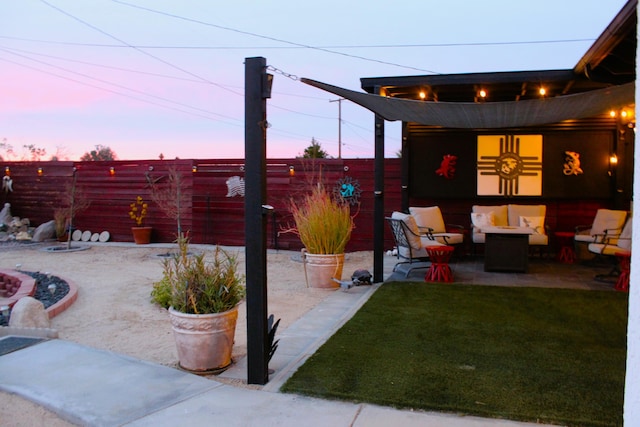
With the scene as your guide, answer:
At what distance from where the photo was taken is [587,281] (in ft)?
20.0

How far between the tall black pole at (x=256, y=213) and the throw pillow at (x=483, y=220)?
18.9 ft

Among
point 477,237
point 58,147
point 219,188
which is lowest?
point 477,237

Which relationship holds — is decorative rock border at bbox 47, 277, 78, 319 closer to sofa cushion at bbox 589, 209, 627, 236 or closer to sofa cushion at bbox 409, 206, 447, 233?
sofa cushion at bbox 409, 206, 447, 233

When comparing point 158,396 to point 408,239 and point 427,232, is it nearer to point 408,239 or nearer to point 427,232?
point 408,239

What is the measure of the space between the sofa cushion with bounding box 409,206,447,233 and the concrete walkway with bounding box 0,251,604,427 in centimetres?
475

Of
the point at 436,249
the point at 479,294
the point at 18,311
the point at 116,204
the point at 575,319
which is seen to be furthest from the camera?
the point at 116,204

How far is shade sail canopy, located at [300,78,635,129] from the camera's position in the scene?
15.1 ft

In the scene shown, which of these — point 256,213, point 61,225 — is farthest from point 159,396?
point 61,225

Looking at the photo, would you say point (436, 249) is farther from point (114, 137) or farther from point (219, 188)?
point (114, 137)

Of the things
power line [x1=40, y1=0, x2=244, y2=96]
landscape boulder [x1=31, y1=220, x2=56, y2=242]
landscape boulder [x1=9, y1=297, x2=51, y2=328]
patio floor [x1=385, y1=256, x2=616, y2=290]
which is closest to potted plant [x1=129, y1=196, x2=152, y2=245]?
landscape boulder [x1=31, y1=220, x2=56, y2=242]

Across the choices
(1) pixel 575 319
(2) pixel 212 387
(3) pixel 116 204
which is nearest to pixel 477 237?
(1) pixel 575 319

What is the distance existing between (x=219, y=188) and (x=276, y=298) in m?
5.10

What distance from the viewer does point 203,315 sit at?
10.0 feet

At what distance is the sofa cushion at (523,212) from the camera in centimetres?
804
